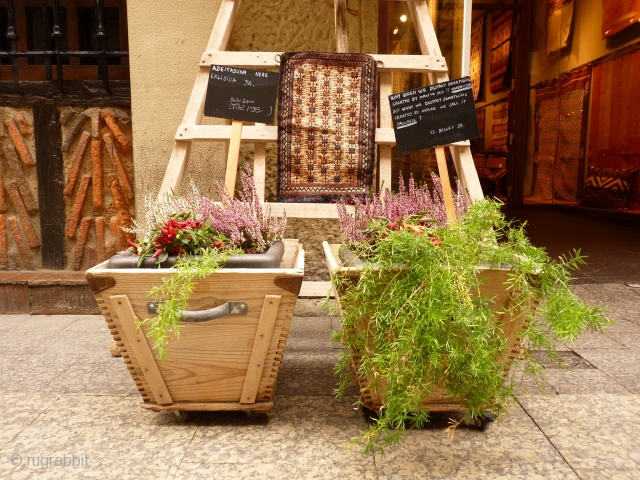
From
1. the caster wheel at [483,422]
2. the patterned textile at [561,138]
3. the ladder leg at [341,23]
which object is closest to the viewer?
the caster wheel at [483,422]

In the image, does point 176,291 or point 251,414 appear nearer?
point 176,291

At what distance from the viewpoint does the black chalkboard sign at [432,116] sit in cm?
257

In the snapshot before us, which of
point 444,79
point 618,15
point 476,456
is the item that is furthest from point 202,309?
point 618,15

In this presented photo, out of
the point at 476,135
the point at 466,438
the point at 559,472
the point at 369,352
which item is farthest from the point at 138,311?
the point at 476,135

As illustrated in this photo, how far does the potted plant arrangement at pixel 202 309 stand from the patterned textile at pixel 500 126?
29.5 feet

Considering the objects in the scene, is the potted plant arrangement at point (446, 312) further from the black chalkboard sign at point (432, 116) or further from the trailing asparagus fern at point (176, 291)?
the black chalkboard sign at point (432, 116)

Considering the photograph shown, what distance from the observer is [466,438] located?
201 centimetres

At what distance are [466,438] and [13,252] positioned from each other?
3426 mm

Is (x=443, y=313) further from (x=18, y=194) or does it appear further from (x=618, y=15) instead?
(x=618, y=15)

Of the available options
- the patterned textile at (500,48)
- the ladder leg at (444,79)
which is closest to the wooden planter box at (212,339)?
the ladder leg at (444,79)

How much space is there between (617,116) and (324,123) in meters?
7.01

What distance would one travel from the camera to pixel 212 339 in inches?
77.9
